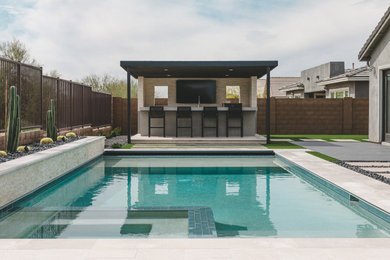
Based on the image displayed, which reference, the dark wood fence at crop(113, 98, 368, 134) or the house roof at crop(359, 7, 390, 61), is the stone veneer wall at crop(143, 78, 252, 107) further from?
the house roof at crop(359, 7, 390, 61)

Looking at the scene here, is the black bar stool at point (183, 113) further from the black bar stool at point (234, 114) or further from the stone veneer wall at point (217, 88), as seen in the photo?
the stone veneer wall at point (217, 88)

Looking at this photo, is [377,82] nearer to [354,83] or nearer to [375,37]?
[375,37]

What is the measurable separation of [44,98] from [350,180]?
7.45 meters

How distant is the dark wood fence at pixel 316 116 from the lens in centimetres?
1709

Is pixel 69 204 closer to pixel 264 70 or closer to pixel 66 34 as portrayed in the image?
pixel 264 70

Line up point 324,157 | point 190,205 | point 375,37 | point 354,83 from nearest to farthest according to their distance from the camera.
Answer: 1. point 190,205
2. point 324,157
3. point 375,37
4. point 354,83

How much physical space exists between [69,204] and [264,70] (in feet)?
30.0

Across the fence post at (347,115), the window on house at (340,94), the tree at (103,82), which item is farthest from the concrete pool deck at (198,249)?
the tree at (103,82)

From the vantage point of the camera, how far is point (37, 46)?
22906 mm

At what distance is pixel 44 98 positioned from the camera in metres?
10.4

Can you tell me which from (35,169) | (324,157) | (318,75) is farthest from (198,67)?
(318,75)

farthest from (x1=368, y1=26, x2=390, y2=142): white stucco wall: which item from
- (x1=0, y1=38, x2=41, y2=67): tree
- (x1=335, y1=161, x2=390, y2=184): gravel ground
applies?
(x1=0, y1=38, x2=41, y2=67): tree

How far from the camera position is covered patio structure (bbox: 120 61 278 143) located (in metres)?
12.7

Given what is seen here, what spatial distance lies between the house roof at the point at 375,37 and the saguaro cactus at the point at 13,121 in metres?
9.95
